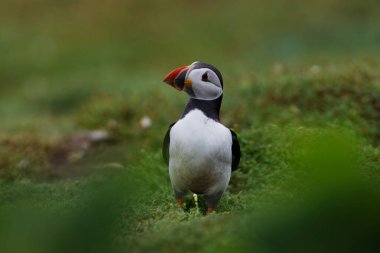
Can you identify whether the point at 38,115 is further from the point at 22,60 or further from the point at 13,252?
the point at 13,252

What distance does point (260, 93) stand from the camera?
7.52m

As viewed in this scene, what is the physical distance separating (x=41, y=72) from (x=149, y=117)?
652 centimetres

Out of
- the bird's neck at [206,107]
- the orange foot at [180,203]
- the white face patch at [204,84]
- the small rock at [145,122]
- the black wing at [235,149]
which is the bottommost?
the small rock at [145,122]

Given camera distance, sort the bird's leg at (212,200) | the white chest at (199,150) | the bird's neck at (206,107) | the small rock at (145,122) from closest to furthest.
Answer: the white chest at (199,150) < the bird's neck at (206,107) < the bird's leg at (212,200) < the small rock at (145,122)

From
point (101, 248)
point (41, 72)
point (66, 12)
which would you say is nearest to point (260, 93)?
point (101, 248)

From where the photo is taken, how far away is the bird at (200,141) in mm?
4207

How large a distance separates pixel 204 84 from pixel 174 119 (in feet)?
10.9

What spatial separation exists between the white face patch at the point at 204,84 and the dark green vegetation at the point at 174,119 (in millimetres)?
614

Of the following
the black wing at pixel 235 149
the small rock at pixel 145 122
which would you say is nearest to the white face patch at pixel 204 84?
the black wing at pixel 235 149

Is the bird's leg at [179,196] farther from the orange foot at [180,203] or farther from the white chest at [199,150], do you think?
the white chest at [199,150]

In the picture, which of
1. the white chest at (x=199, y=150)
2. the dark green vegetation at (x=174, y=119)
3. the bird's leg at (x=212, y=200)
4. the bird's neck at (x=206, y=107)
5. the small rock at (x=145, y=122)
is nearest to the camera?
the dark green vegetation at (x=174, y=119)

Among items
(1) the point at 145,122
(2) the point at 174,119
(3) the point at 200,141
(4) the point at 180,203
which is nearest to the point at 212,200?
(4) the point at 180,203

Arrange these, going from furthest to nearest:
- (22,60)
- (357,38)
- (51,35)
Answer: (51,35) < (22,60) < (357,38)

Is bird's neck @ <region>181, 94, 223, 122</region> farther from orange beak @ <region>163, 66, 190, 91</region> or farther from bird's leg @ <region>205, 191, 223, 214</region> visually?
bird's leg @ <region>205, 191, 223, 214</region>
